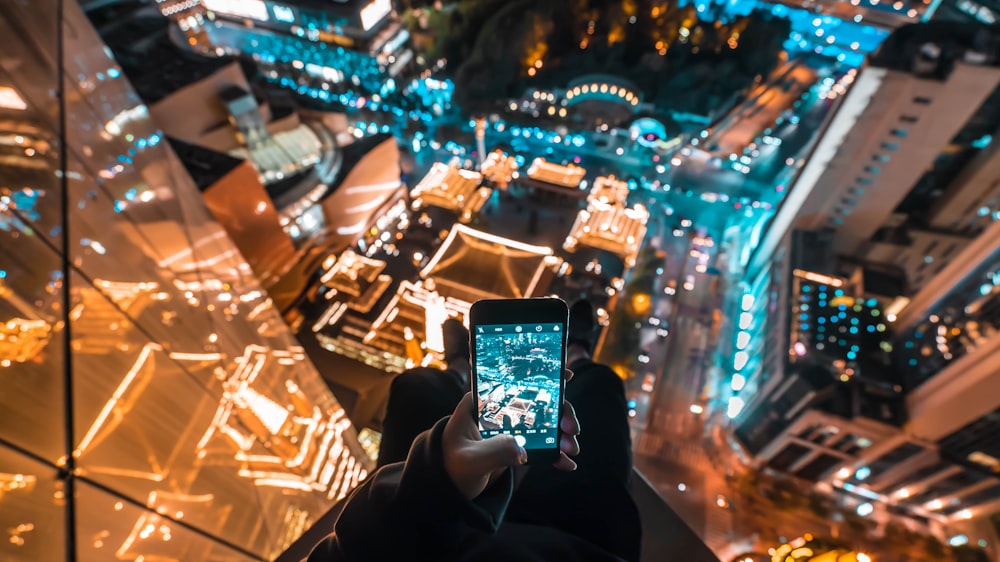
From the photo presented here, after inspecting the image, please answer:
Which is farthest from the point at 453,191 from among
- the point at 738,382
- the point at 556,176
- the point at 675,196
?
the point at 738,382

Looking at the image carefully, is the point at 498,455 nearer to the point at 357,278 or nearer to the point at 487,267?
the point at 487,267

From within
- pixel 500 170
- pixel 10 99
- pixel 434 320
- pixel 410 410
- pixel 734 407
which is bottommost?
pixel 734 407

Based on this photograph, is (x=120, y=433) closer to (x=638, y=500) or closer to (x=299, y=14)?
(x=638, y=500)

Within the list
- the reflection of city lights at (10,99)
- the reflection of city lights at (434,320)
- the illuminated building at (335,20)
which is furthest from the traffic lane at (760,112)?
the reflection of city lights at (10,99)

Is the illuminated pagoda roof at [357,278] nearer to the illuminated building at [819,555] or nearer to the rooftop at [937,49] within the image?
the illuminated building at [819,555]

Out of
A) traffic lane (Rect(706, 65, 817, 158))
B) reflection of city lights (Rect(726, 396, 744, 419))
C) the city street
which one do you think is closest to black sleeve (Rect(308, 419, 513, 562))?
the city street

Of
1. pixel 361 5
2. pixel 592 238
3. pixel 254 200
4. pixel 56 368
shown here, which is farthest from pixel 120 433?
pixel 361 5

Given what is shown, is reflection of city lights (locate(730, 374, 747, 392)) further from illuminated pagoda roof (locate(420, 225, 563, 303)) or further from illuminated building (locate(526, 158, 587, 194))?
illuminated building (locate(526, 158, 587, 194))
